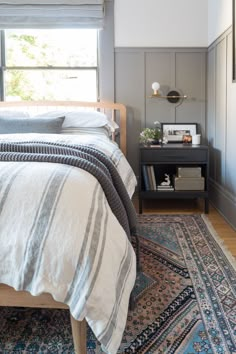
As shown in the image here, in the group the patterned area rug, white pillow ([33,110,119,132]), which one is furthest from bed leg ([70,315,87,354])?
white pillow ([33,110,119,132])

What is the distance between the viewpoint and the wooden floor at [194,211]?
244 cm

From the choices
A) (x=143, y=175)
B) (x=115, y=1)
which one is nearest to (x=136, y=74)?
(x=115, y=1)

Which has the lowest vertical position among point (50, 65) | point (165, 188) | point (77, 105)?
point (165, 188)

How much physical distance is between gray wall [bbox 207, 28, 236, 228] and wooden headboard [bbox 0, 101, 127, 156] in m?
0.85

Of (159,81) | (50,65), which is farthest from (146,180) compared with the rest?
(50,65)

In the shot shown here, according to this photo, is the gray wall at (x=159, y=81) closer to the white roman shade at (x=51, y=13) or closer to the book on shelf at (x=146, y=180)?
the white roman shade at (x=51, y=13)

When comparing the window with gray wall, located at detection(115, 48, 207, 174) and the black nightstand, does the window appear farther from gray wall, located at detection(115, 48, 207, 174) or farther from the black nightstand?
the black nightstand

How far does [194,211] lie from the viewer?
314 cm

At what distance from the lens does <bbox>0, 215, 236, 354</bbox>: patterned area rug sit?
1.28 metres

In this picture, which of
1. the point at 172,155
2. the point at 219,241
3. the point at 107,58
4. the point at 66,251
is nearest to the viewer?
the point at 66,251

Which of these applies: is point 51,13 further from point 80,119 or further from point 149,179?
point 149,179

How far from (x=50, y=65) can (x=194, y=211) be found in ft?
6.63

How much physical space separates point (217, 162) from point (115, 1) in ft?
6.05

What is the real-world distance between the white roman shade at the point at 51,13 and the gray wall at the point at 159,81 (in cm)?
41
